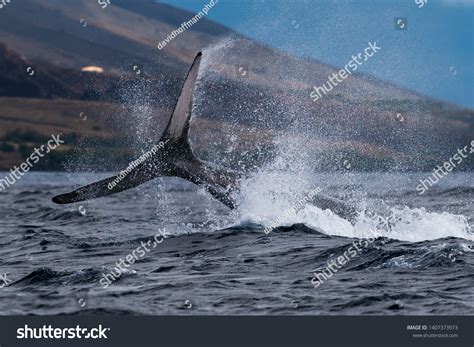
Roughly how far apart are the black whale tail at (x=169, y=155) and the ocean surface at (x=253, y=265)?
5.31ft

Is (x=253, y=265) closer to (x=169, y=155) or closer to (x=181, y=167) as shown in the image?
A: (x=181, y=167)

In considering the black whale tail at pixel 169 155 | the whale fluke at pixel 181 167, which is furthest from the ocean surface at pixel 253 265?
the black whale tail at pixel 169 155

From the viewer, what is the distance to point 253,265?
64.6ft

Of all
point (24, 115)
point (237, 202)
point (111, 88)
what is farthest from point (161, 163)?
point (24, 115)

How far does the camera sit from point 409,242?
22.0m

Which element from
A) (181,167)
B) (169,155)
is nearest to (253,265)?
(181,167)

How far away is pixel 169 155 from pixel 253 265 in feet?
14.6

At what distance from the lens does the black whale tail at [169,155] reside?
21281 millimetres

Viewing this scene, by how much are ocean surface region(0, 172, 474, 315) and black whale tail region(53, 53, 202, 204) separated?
162 centimetres

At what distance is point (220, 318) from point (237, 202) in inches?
418

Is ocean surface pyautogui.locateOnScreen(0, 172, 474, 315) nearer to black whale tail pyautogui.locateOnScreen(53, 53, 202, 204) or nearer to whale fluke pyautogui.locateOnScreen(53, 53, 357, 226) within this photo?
whale fluke pyautogui.locateOnScreen(53, 53, 357, 226)

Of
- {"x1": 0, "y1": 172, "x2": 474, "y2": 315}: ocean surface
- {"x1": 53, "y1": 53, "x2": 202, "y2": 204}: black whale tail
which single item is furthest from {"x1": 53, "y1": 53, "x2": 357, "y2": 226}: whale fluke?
{"x1": 0, "y1": 172, "x2": 474, "y2": 315}: ocean surface

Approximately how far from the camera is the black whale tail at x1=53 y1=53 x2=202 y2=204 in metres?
21.3

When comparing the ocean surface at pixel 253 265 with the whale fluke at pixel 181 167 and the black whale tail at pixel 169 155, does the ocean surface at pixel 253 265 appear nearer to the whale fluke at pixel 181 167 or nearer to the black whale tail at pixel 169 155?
the whale fluke at pixel 181 167
